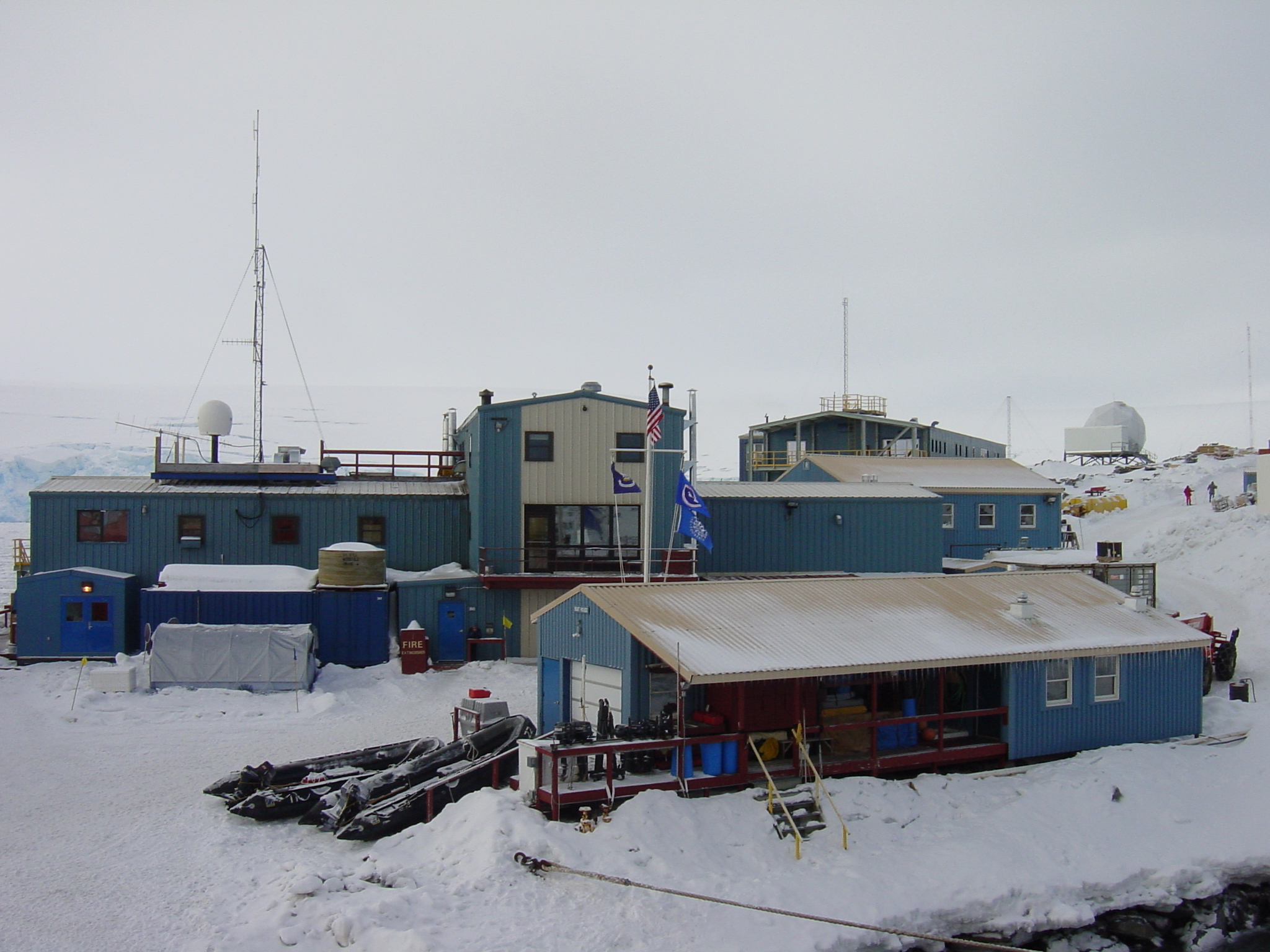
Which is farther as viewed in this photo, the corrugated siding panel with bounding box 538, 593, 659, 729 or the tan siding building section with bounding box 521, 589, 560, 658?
the tan siding building section with bounding box 521, 589, 560, 658

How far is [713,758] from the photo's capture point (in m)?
17.0

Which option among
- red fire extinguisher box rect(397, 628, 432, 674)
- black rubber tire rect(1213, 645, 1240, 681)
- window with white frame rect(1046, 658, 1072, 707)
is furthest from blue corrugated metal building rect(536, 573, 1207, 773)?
red fire extinguisher box rect(397, 628, 432, 674)

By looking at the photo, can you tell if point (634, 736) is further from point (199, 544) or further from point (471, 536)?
point (199, 544)

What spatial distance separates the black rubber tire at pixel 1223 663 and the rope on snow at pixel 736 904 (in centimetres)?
1887

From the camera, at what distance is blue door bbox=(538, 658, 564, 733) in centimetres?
2086

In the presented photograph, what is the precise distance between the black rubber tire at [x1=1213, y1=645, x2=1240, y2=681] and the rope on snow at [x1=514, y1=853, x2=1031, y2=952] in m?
18.9

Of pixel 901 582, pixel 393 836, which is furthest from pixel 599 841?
pixel 901 582

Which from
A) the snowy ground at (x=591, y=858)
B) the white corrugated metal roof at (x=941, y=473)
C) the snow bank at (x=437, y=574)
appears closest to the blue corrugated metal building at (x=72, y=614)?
the snowy ground at (x=591, y=858)

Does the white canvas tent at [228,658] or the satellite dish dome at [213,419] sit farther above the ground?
the satellite dish dome at [213,419]

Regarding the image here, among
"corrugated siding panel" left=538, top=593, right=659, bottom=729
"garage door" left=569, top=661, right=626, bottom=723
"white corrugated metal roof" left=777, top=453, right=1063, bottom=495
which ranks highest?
"white corrugated metal roof" left=777, top=453, right=1063, bottom=495

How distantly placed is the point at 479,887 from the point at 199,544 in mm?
22511

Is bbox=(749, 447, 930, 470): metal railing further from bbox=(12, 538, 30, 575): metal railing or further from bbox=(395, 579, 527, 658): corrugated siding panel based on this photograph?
bbox=(12, 538, 30, 575): metal railing

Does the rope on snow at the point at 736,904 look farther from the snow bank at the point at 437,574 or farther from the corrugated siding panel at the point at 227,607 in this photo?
the snow bank at the point at 437,574

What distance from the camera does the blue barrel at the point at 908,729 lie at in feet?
64.6
